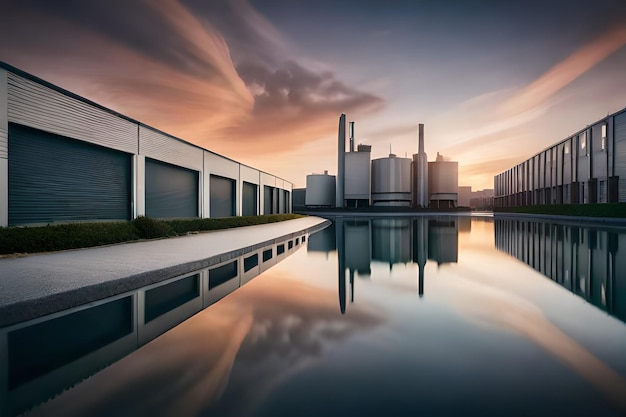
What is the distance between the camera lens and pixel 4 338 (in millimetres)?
→ 4012

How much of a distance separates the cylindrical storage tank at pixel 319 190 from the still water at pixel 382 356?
78.4 m

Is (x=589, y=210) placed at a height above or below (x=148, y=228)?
above

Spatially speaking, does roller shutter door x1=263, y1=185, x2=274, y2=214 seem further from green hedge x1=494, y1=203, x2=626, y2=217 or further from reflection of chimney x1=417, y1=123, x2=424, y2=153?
reflection of chimney x1=417, y1=123, x2=424, y2=153

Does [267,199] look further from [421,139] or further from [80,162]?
[421,139]

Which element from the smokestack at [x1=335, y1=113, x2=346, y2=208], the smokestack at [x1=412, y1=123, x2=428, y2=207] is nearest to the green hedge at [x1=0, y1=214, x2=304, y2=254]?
the smokestack at [x1=335, y1=113, x2=346, y2=208]

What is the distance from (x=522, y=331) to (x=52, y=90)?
613 inches

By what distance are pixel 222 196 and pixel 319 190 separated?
58.8 m

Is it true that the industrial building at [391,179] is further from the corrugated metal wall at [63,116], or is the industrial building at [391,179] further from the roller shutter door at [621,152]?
the corrugated metal wall at [63,116]

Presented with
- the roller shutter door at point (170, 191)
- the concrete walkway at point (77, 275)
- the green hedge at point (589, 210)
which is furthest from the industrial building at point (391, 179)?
the concrete walkway at point (77, 275)

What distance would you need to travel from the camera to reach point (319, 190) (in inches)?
3349

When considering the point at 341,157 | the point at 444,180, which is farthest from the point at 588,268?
the point at 444,180

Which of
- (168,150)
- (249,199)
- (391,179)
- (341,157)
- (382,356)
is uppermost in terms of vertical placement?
(341,157)

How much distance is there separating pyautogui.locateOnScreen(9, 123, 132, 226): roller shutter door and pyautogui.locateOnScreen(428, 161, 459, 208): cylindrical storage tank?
74.9m

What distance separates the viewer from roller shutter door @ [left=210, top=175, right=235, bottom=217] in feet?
83.2
